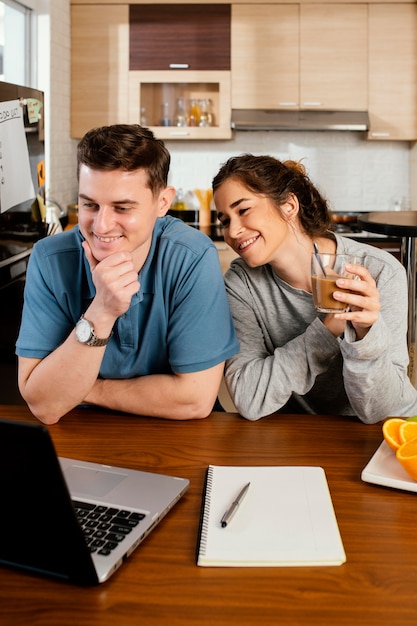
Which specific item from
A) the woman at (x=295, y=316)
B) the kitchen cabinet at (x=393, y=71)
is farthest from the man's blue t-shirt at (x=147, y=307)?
the kitchen cabinet at (x=393, y=71)

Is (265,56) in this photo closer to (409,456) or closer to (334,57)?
(334,57)

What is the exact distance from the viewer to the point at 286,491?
119 cm

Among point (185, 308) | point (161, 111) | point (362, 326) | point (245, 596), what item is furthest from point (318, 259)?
point (161, 111)

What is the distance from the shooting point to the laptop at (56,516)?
85cm

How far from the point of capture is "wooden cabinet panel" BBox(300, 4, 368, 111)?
16.9 ft

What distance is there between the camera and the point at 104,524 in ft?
3.43

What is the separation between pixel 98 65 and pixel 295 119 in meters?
1.46

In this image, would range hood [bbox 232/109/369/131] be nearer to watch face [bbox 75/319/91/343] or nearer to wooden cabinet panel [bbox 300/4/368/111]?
wooden cabinet panel [bbox 300/4/368/111]

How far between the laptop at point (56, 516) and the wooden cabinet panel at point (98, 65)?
15.1 feet

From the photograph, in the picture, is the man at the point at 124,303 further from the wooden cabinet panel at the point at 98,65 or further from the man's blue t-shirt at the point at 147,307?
the wooden cabinet panel at the point at 98,65

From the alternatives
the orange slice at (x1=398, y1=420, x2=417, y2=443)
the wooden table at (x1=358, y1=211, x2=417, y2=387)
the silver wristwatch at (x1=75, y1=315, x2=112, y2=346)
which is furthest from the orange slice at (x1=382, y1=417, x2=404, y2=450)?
the wooden table at (x1=358, y1=211, x2=417, y2=387)

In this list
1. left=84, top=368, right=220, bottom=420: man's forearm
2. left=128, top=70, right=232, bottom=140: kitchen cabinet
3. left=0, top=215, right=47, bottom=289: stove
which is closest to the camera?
left=84, top=368, right=220, bottom=420: man's forearm

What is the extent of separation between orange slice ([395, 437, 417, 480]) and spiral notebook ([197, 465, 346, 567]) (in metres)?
0.13

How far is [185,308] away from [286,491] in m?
0.60
